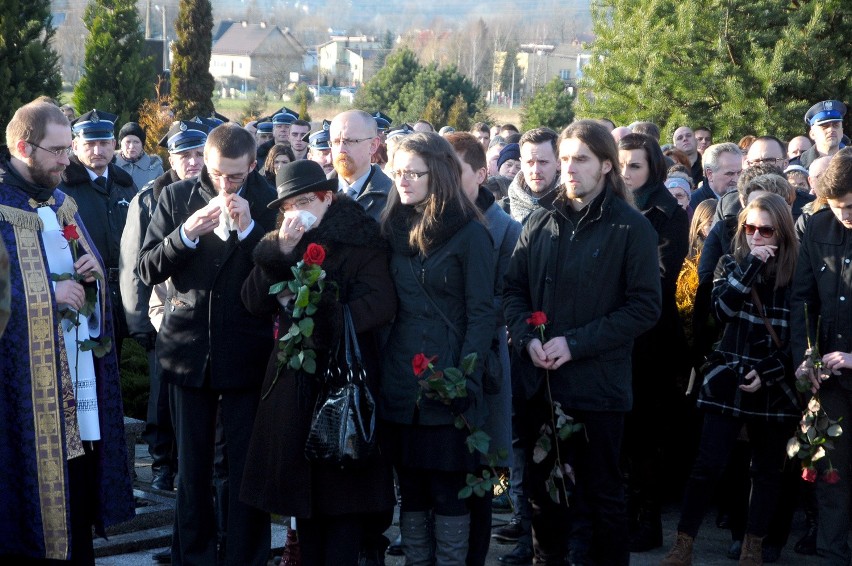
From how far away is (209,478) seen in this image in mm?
5531

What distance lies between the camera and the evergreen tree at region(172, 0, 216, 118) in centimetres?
2639

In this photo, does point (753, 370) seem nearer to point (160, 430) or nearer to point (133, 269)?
point (133, 269)

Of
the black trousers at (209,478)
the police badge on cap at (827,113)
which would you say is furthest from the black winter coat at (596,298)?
the police badge on cap at (827,113)

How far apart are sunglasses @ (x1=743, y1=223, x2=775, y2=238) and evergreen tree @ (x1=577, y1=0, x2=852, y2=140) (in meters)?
9.17

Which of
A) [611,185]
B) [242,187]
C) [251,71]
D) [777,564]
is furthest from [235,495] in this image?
[251,71]

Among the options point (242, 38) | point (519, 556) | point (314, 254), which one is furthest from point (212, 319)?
point (242, 38)

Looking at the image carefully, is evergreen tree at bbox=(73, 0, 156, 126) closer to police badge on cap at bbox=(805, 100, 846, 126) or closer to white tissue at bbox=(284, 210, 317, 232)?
police badge on cap at bbox=(805, 100, 846, 126)

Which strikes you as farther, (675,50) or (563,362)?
(675,50)

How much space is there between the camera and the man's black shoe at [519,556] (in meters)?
6.11

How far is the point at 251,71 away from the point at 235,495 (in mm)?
130736

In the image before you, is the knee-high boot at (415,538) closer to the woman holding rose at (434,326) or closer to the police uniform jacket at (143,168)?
the woman holding rose at (434,326)

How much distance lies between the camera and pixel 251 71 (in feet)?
434

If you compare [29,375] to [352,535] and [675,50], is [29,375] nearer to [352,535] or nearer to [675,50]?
[352,535]

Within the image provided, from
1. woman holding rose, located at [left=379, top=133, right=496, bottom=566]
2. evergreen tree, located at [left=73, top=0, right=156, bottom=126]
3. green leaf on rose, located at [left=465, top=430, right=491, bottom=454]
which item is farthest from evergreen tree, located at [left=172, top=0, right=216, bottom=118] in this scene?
green leaf on rose, located at [left=465, top=430, right=491, bottom=454]
